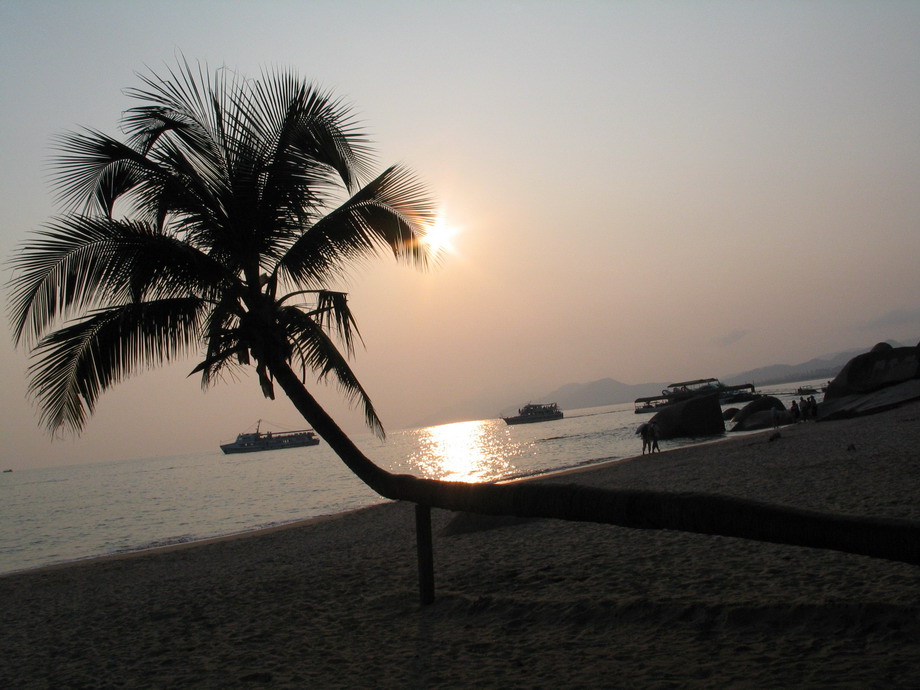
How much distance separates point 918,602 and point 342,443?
4.91 m

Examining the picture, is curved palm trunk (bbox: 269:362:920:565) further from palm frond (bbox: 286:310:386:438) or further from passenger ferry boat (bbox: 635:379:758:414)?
passenger ferry boat (bbox: 635:379:758:414)

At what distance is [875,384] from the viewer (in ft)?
106

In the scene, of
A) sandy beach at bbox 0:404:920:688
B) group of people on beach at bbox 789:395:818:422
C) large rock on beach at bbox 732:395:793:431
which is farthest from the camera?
large rock on beach at bbox 732:395:793:431

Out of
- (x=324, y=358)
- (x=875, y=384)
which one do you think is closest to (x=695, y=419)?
(x=875, y=384)

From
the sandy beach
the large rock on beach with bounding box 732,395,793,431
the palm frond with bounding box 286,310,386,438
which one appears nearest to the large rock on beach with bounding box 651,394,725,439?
the large rock on beach with bounding box 732,395,793,431

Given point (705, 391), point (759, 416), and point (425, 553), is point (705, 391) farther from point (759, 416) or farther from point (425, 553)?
point (425, 553)

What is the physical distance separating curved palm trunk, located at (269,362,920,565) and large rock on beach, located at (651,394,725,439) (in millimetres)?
35851

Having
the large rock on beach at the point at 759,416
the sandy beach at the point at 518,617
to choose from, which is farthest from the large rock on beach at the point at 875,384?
the sandy beach at the point at 518,617

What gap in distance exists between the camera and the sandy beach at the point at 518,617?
13.6 feet

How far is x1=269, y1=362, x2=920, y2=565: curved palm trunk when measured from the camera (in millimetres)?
3328

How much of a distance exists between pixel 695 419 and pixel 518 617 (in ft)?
122

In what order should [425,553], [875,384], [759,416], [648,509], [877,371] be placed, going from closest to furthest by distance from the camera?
[648,509], [425,553], [875,384], [877,371], [759,416]

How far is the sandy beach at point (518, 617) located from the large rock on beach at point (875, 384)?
2098cm

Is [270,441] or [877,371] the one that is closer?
[877,371]
